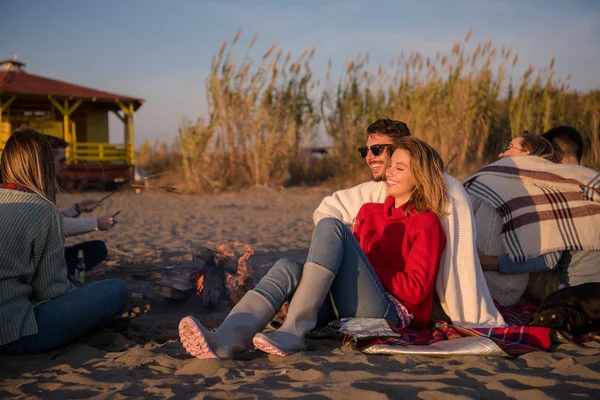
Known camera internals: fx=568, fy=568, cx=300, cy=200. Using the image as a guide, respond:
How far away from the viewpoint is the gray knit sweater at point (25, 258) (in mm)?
2652

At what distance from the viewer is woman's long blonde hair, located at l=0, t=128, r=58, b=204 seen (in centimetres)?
280

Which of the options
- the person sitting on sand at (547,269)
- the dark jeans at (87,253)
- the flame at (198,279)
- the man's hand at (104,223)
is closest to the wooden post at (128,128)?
the dark jeans at (87,253)

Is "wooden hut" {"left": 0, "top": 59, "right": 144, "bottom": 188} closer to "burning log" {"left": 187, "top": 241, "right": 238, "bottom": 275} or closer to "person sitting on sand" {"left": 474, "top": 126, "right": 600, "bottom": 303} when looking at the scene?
"burning log" {"left": 187, "top": 241, "right": 238, "bottom": 275}

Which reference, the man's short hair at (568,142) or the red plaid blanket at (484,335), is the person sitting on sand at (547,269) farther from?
the man's short hair at (568,142)

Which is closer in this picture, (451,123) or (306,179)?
(451,123)

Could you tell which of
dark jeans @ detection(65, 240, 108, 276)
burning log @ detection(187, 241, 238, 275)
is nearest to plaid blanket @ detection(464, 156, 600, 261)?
burning log @ detection(187, 241, 238, 275)

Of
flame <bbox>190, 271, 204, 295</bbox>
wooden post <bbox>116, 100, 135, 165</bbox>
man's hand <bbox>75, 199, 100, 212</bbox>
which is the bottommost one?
flame <bbox>190, 271, 204, 295</bbox>

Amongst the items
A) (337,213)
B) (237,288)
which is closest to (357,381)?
(337,213)

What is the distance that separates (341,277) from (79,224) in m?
2.04

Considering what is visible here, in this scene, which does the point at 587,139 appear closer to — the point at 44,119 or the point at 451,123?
the point at 451,123

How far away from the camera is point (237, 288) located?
381 cm

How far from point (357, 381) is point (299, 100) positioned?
1031cm

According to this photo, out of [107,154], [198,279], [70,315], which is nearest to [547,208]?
[198,279]

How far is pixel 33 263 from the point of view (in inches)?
109
